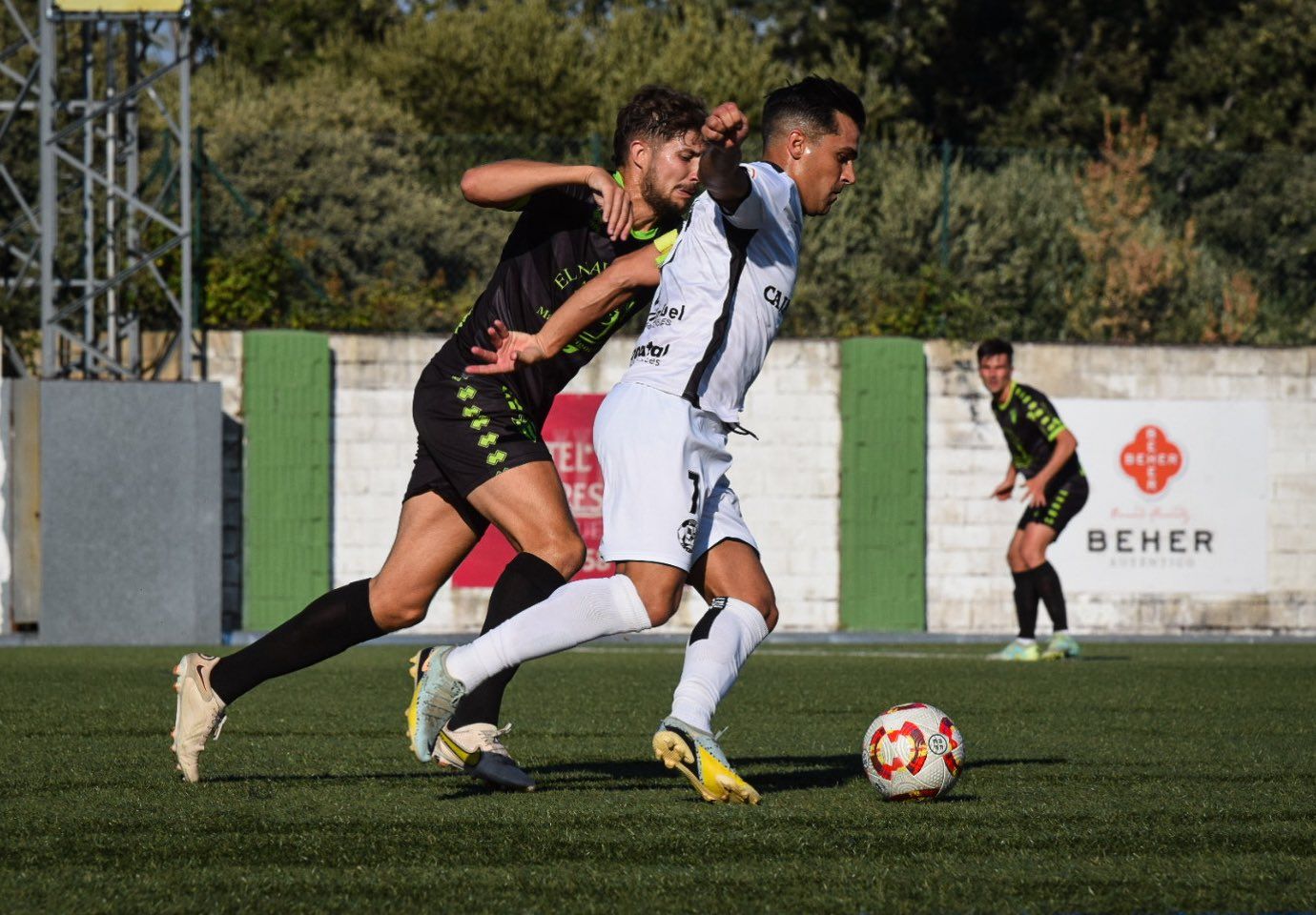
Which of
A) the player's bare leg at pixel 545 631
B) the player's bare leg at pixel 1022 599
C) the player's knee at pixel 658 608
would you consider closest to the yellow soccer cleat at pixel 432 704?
the player's bare leg at pixel 545 631

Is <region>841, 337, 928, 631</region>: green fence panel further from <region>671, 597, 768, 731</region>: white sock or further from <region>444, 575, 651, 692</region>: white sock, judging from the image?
<region>444, 575, 651, 692</region>: white sock

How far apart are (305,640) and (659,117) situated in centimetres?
187

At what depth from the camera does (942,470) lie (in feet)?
63.4

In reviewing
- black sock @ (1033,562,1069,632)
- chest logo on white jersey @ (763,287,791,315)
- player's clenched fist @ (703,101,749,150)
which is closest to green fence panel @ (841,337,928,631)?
black sock @ (1033,562,1069,632)

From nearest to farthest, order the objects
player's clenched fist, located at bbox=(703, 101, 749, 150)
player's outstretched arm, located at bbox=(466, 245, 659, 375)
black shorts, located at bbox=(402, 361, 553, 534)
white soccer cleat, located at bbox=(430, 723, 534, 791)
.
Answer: player's clenched fist, located at bbox=(703, 101, 749, 150), player's outstretched arm, located at bbox=(466, 245, 659, 375), white soccer cleat, located at bbox=(430, 723, 534, 791), black shorts, located at bbox=(402, 361, 553, 534)

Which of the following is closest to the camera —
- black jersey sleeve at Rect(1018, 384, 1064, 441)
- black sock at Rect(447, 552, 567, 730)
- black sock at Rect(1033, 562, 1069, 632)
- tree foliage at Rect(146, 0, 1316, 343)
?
black sock at Rect(447, 552, 567, 730)

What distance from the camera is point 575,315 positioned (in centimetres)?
541

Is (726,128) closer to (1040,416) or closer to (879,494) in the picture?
(1040,416)

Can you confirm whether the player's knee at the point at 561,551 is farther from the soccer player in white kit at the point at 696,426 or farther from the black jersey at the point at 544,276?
the black jersey at the point at 544,276

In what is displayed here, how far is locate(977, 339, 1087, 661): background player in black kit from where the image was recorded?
13.2 meters

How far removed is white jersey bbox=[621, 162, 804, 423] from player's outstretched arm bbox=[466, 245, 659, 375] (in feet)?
0.37

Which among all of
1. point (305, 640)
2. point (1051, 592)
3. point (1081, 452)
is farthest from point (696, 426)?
point (1081, 452)

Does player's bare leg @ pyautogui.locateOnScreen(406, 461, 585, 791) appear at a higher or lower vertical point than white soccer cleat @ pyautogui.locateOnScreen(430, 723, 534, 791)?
higher

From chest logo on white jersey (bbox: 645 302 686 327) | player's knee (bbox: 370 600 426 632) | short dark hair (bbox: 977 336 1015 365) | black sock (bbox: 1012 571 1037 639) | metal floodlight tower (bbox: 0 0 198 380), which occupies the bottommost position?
black sock (bbox: 1012 571 1037 639)
